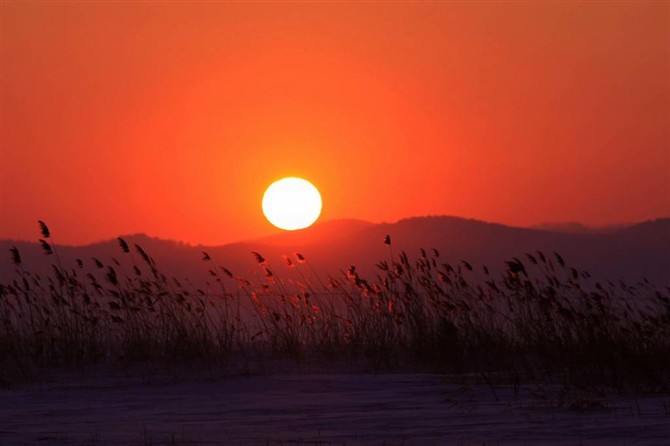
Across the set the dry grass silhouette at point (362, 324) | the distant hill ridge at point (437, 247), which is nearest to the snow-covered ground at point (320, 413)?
the dry grass silhouette at point (362, 324)

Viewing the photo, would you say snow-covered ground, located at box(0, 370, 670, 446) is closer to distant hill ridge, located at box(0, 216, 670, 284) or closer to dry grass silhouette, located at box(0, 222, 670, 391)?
dry grass silhouette, located at box(0, 222, 670, 391)

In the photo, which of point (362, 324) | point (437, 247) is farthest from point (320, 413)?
point (437, 247)

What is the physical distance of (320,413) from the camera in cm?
629

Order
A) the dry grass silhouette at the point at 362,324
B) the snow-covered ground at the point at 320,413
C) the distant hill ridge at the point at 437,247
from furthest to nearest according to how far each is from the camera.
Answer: the distant hill ridge at the point at 437,247, the dry grass silhouette at the point at 362,324, the snow-covered ground at the point at 320,413

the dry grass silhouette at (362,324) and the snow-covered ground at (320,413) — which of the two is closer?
the snow-covered ground at (320,413)

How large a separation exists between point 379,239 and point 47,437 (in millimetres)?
62174

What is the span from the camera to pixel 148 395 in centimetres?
743

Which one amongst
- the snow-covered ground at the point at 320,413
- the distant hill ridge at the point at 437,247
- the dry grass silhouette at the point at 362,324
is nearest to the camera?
Result: the snow-covered ground at the point at 320,413

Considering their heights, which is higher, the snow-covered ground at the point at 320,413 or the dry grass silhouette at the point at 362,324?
the dry grass silhouette at the point at 362,324

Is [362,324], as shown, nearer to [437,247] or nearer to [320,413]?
[320,413]

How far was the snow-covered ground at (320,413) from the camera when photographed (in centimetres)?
537

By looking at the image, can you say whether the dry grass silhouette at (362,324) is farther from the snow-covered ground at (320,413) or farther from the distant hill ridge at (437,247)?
the distant hill ridge at (437,247)

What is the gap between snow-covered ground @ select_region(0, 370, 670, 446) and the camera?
5.37 meters

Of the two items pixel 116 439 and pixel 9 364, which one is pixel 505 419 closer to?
pixel 116 439
